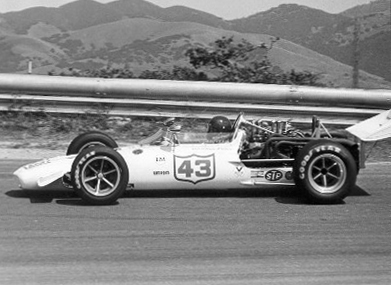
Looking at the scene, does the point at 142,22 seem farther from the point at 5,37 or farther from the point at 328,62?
the point at 328,62

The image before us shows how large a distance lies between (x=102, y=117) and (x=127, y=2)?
60.4 ft

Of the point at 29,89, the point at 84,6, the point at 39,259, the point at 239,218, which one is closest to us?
the point at 39,259

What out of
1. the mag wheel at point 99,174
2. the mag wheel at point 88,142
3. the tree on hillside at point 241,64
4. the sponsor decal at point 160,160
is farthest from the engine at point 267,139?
the tree on hillside at point 241,64

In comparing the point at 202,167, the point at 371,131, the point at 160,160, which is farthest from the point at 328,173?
the point at 160,160

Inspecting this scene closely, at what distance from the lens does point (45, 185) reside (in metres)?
8.36

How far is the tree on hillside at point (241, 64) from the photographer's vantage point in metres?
14.3

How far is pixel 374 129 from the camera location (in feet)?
30.0

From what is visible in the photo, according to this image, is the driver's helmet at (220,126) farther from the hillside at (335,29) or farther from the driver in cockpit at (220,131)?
the hillside at (335,29)

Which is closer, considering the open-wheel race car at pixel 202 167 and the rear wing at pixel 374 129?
the open-wheel race car at pixel 202 167

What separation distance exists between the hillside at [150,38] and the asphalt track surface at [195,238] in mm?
6799

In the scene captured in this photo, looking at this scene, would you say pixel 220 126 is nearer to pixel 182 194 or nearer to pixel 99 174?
pixel 182 194

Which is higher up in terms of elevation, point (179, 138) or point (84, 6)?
point (84, 6)

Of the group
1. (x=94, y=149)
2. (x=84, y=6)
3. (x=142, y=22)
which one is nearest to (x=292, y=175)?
(x=94, y=149)

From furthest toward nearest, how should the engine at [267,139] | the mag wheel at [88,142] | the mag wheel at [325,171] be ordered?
the mag wheel at [88,142], the engine at [267,139], the mag wheel at [325,171]
